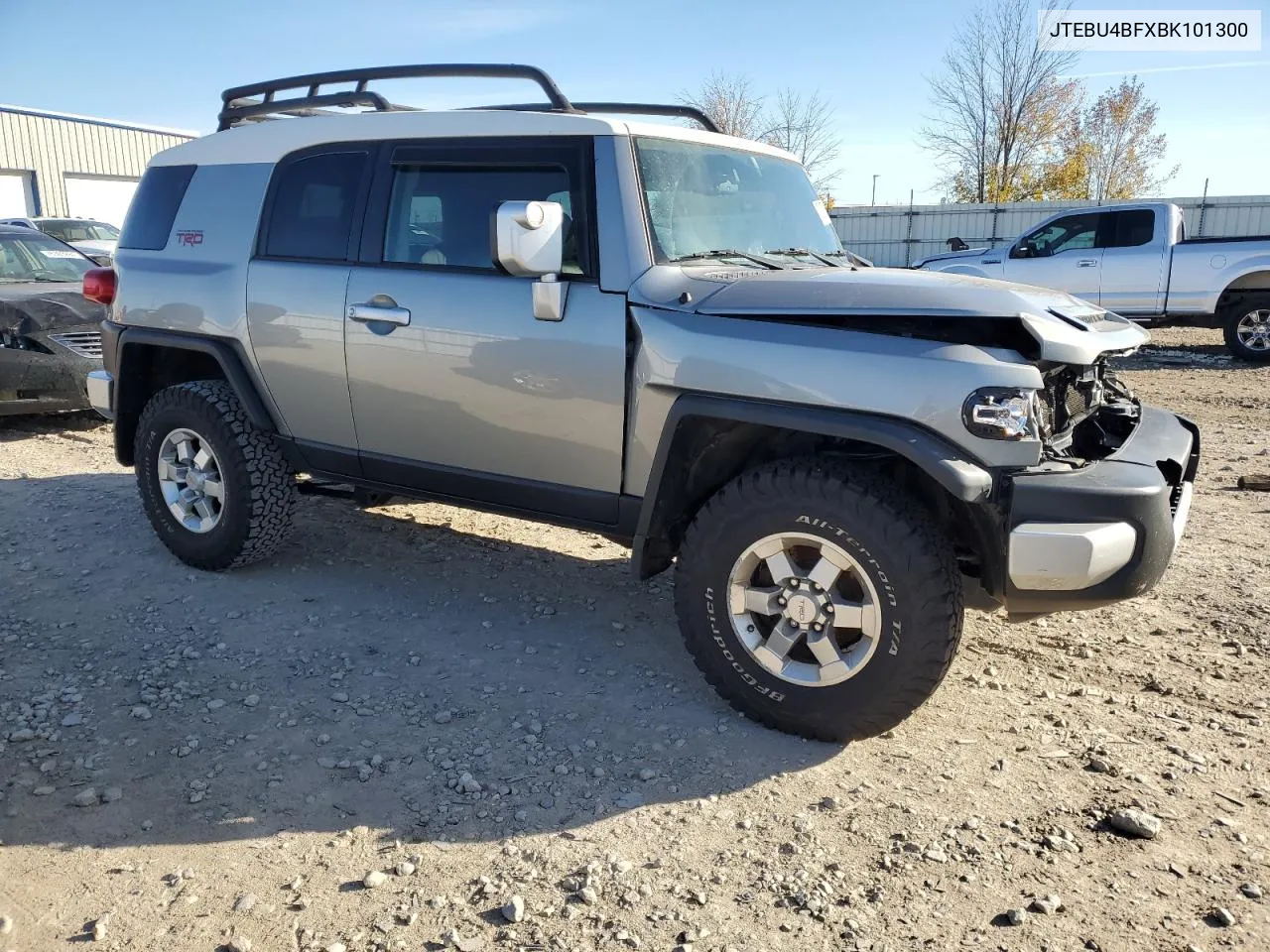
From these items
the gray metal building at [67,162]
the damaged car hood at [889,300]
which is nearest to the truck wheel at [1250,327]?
the damaged car hood at [889,300]

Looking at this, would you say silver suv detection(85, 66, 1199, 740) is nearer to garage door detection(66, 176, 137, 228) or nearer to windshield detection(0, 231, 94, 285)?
windshield detection(0, 231, 94, 285)

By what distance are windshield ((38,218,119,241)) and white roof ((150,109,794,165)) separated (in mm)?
16199

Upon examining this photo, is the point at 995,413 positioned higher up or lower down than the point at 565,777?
higher up

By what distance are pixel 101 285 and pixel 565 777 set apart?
382 centimetres

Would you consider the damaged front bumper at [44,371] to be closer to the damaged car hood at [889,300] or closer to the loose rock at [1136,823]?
the damaged car hood at [889,300]

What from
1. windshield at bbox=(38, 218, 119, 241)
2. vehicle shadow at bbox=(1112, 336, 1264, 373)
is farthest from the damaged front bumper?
windshield at bbox=(38, 218, 119, 241)

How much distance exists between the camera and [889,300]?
3057mm

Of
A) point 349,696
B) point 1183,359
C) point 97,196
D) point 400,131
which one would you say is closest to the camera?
point 349,696

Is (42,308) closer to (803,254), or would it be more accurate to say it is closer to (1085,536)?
(803,254)

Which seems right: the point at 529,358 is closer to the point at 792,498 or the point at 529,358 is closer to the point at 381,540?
the point at 792,498

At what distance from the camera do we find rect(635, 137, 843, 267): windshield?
367 cm

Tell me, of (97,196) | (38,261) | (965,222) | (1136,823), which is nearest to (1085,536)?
(1136,823)

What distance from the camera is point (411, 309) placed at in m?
3.95

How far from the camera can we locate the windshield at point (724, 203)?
3674mm
